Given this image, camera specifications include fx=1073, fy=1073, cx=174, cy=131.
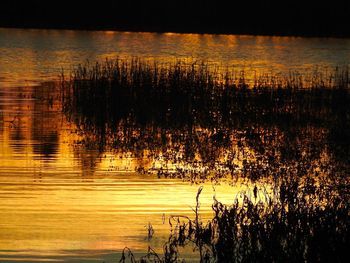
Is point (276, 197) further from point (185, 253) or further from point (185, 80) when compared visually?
point (185, 80)

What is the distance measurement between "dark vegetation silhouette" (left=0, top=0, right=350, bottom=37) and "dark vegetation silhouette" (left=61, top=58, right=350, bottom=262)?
42.3 m

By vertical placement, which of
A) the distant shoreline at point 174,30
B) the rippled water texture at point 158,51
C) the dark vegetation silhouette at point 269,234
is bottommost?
the distant shoreline at point 174,30

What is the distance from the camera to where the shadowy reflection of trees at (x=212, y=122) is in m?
14.8

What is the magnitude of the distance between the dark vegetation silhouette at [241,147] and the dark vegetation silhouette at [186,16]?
42339 mm

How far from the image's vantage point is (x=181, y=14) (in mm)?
68000

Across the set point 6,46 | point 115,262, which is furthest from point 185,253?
point 6,46

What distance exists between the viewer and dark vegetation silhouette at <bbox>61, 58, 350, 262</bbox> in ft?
30.1

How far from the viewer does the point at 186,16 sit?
224ft

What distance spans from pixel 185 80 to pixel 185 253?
1305cm

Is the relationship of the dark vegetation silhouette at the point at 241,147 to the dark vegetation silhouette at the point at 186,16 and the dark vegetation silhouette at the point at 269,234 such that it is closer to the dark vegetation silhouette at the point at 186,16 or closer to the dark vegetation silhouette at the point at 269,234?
the dark vegetation silhouette at the point at 269,234

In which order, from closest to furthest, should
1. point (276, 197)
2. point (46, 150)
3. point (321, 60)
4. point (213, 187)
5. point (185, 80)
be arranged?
point (276, 197) < point (213, 187) < point (46, 150) < point (185, 80) < point (321, 60)

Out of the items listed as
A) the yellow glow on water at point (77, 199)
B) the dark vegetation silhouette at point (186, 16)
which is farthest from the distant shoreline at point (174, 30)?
the yellow glow on water at point (77, 199)

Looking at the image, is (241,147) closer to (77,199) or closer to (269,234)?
(77,199)

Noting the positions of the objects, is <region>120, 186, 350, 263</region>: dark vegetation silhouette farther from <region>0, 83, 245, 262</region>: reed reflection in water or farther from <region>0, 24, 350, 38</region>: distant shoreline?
<region>0, 24, 350, 38</region>: distant shoreline
